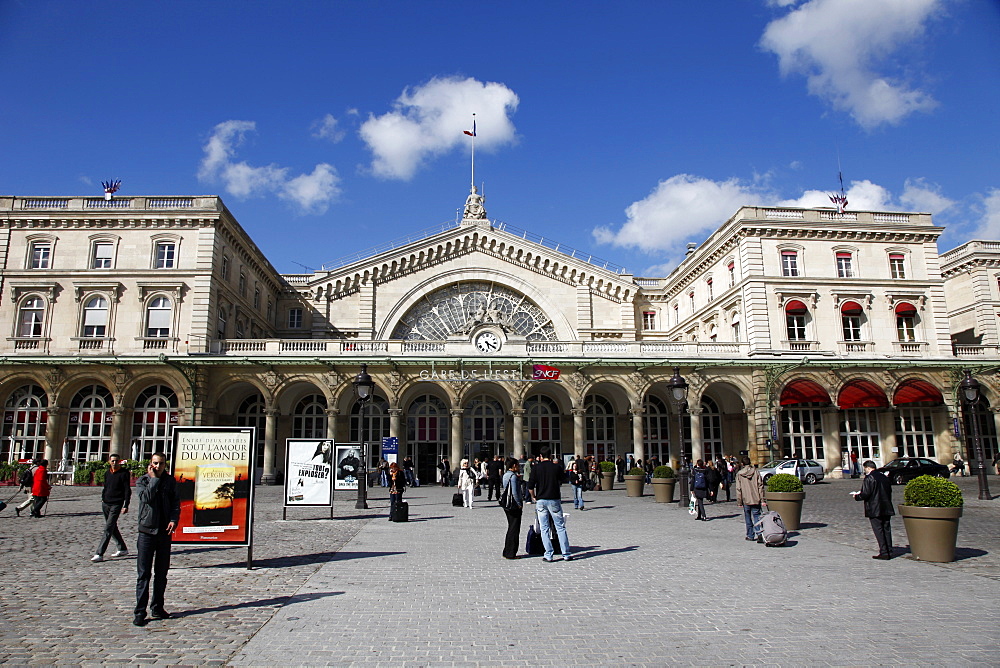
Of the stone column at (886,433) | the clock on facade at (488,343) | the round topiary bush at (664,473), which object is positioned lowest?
the round topiary bush at (664,473)

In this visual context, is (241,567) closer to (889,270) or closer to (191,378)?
(191,378)

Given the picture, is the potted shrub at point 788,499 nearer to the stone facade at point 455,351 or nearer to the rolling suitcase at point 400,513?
A: the rolling suitcase at point 400,513

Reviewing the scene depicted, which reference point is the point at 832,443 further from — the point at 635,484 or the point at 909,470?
the point at 635,484

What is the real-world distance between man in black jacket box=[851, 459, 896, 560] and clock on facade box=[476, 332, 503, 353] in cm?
2493

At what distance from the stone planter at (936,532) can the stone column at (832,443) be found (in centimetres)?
2687

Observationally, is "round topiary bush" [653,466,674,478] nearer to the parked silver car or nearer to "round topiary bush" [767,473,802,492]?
"round topiary bush" [767,473,802,492]

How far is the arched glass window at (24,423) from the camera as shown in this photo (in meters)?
34.7

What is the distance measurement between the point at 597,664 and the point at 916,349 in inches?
1557

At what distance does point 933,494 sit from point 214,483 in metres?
12.5

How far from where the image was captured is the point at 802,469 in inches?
1272

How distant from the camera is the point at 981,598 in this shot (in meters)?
8.84

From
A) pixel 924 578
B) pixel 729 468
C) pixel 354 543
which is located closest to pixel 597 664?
pixel 924 578

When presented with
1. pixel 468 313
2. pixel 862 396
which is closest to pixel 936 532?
pixel 862 396

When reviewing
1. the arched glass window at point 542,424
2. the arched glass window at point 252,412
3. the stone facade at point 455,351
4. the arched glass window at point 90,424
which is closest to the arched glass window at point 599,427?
the stone facade at point 455,351
